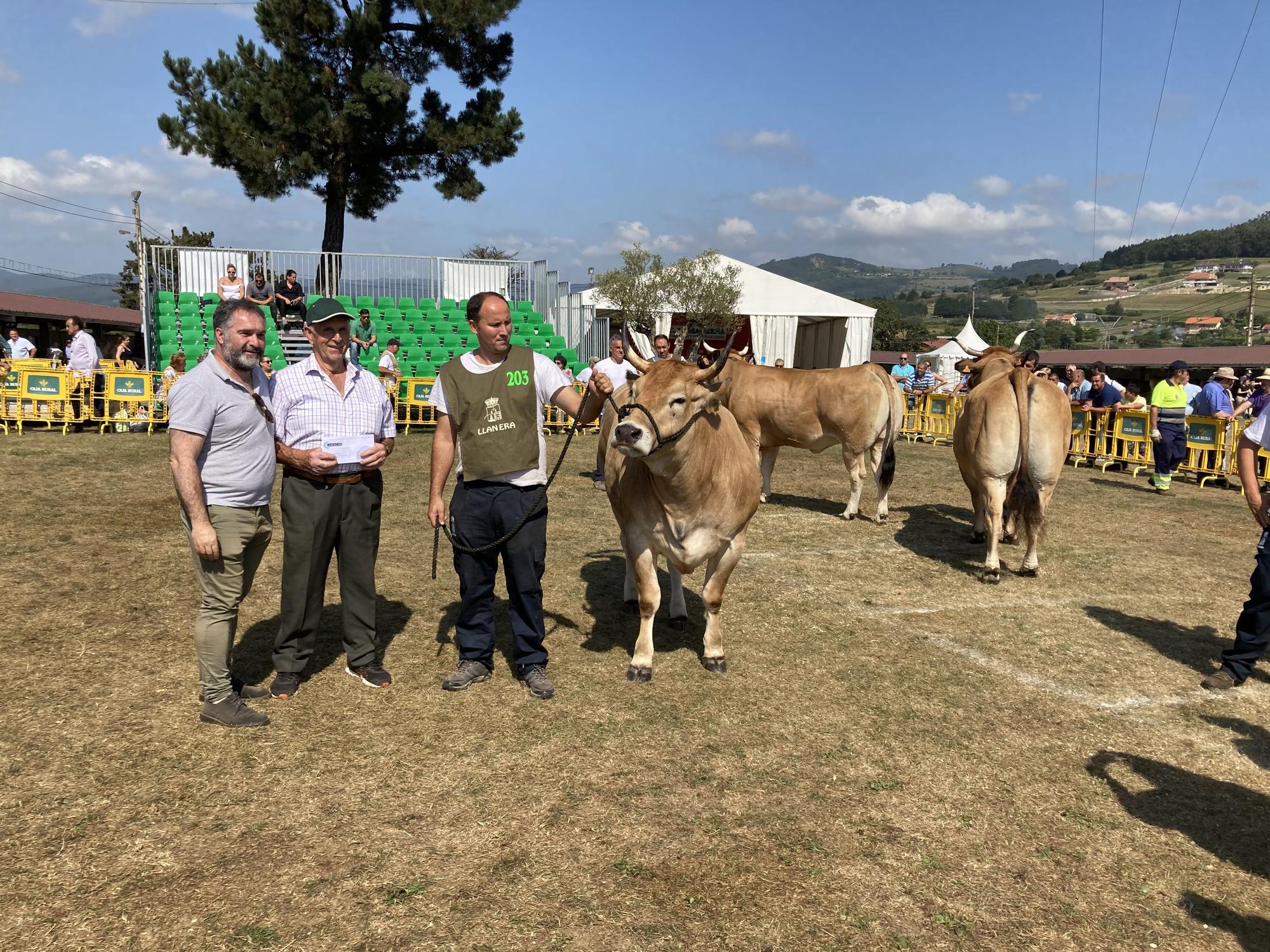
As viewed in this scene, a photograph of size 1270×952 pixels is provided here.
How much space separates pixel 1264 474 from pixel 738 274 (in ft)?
101

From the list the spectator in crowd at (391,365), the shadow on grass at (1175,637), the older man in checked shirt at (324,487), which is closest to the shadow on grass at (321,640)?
the older man in checked shirt at (324,487)

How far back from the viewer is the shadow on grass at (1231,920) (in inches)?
115

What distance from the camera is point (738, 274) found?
4162 centimetres

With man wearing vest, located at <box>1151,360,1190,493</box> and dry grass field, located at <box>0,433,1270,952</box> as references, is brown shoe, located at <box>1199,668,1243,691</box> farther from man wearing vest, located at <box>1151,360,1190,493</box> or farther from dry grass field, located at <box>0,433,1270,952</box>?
man wearing vest, located at <box>1151,360,1190,493</box>

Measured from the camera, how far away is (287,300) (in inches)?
757

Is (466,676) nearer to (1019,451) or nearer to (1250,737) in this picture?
(1250,737)

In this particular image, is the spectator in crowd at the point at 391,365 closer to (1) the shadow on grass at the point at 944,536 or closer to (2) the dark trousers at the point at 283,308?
(2) the dark trousers at the point at 283,308

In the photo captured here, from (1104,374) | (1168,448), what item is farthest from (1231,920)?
(1104,374)

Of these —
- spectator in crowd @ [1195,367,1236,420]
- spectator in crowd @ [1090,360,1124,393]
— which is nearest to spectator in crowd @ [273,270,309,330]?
spectator in crowd @ [1090,360,1124,393]

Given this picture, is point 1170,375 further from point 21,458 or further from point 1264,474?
point 21,458

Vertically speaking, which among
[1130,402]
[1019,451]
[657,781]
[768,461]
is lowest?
[657,781]

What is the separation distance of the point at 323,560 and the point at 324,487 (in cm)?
42

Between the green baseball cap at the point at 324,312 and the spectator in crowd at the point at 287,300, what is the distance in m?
16.0

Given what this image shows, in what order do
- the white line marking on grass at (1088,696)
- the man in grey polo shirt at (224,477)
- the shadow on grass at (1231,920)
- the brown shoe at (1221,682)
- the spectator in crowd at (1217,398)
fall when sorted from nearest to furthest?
the shadow on grass at (1231,920) → the man in grey polo shirt at (224,477) → the white line marking on grass at (1088,696) → the brown shoe at (1221,682) → the spectator in crowd at (1217,398)
